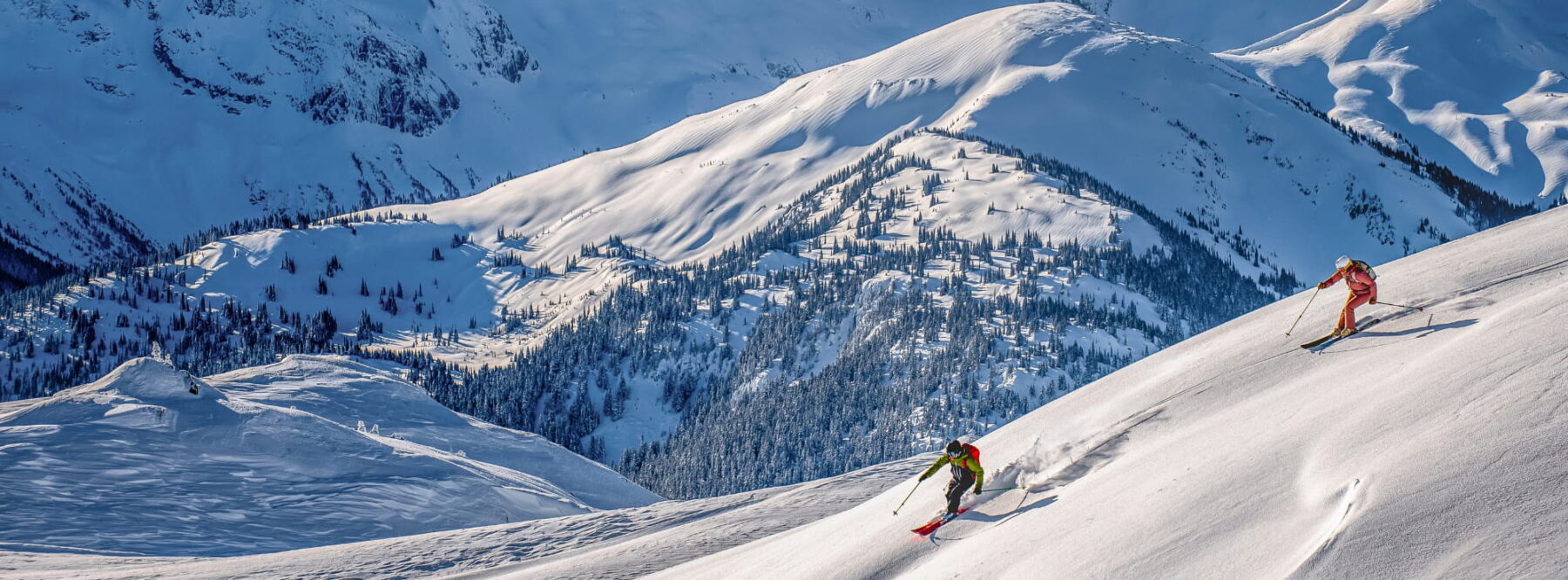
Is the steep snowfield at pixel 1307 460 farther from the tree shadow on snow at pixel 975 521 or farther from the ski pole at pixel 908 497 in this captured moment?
the ski pole at pixel 908 497

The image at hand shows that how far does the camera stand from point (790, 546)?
23.3 m

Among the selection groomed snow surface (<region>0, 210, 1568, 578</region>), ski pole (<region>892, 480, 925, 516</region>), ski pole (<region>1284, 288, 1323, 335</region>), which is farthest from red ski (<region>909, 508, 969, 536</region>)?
ski pole (<region>1284, 288, 1323, 335</region>)

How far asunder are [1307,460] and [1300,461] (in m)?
0.10

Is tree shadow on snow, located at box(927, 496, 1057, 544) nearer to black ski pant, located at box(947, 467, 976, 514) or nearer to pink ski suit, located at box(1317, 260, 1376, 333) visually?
black ski pant, located at box(947, 467, 976, 514)

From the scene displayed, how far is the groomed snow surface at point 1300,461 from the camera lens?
12312 mm

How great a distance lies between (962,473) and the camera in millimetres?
19703

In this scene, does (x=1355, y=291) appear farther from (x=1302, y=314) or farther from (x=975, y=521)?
(x=975, y=521)

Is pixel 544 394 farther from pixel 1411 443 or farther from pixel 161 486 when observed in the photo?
pixel 1411 443

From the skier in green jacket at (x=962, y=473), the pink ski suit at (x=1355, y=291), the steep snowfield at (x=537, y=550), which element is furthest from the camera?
the steep snowfield at (x=537, y=550)

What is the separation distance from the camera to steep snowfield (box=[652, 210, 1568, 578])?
1229cm

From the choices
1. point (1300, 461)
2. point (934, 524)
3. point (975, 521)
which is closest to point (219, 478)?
point (934, 524)

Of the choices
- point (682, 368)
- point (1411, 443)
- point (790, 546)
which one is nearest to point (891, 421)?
point (682, 368)

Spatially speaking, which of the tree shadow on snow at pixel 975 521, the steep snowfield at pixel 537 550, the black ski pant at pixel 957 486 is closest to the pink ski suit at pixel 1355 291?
the tree shadow on snow at pixel 975 521

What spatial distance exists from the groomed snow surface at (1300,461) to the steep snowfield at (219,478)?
19771 mm
